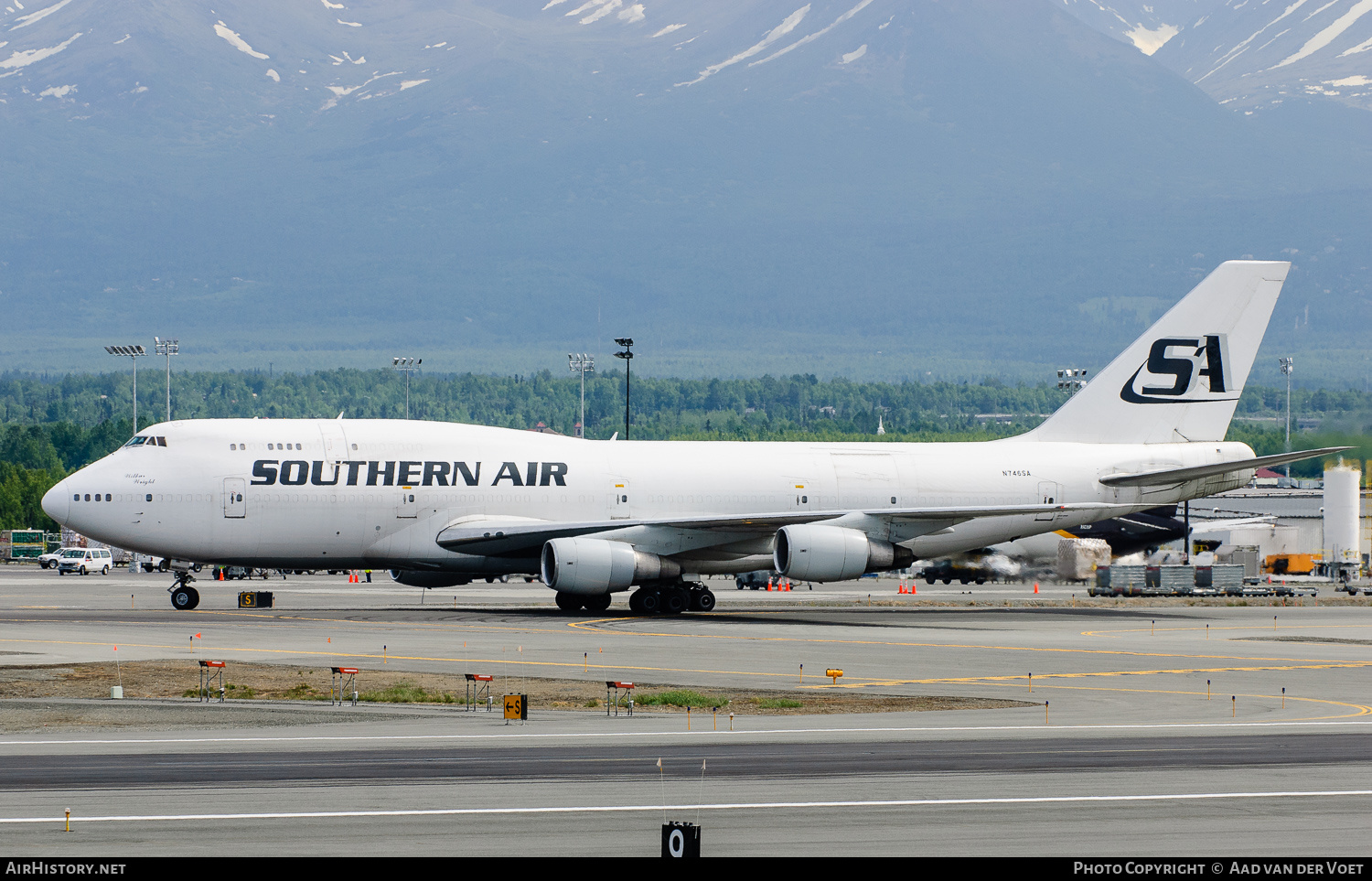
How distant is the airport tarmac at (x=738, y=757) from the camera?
18109mm

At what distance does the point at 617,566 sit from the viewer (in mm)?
53406

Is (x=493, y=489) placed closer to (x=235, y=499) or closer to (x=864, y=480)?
(x=235, y=499)

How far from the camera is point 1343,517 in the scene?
102 metres

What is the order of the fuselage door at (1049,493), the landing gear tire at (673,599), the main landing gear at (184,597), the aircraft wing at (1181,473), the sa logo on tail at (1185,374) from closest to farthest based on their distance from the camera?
the main landing gear at (184,597)
the landing gear tire at (673,599)
the aircraft wing at (1181,473)
the fuselage door at (1049,493)
the sa logo on tail at (1185,374)

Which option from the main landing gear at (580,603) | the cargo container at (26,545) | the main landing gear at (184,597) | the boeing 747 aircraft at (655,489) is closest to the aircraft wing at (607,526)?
the boeing 747 aircraft at (655,489)

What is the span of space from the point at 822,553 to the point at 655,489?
266 inches

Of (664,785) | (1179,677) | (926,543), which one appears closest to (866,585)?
(926,543)

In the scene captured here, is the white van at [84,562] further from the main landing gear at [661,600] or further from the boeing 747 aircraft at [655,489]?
the main landing gear at [661,600]

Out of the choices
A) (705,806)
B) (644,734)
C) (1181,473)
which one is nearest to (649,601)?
(1181,473)

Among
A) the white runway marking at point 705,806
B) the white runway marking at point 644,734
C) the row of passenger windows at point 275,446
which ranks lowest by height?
the white runway marking at point 705,806

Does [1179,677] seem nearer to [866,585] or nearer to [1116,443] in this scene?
[1116,443]

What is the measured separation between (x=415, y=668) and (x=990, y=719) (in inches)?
529

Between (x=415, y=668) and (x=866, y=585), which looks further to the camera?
(x=866, y=585)

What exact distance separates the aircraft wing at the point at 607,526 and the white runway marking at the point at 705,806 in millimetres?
33050
